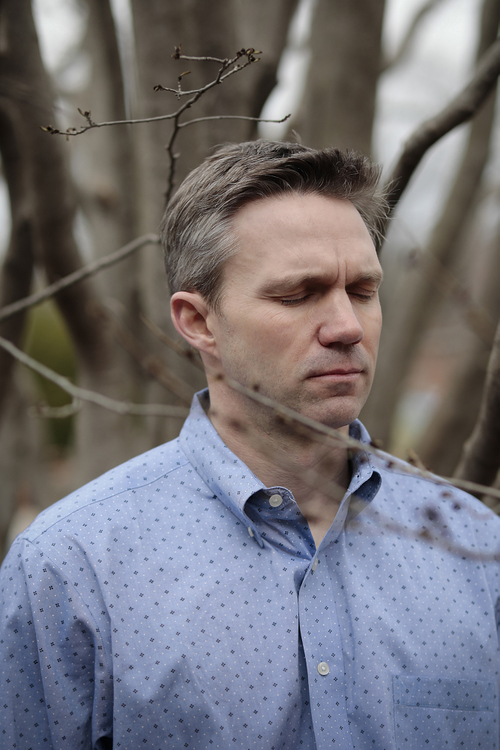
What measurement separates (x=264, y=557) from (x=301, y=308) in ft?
2.23

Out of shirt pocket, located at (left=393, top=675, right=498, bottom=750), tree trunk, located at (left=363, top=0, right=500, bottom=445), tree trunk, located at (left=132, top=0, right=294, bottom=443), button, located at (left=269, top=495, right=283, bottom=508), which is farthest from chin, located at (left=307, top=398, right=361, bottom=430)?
tree trunk, located at (left=363, top=0, right=500, bottom=445)

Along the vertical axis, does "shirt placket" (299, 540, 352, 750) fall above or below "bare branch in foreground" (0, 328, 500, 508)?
below

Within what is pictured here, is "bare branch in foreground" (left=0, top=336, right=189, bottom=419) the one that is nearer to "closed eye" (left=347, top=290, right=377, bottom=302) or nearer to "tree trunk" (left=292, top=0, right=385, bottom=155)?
"closed eye" (left=347, top=290, right=377, bottom=302)

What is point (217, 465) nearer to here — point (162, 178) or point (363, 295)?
point (363, 295)

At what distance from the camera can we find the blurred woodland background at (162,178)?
7.48 feet

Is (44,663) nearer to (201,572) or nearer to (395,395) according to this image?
(201,572)

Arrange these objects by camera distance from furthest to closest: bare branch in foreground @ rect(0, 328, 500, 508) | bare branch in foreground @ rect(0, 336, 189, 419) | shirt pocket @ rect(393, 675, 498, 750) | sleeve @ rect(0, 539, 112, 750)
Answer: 1. bare branch in foreground @ rect(0, 336, 189, 419)
2. shirt pocket @ rect(393, 675, 498, 750)
3. sleeve @ rect(0, 539, 112, 750)
4. bare branch in foreground @ rect(0, 328, 500, 508)

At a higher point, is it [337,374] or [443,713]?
[337,374]

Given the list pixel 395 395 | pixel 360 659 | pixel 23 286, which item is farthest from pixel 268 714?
pixel 395 395

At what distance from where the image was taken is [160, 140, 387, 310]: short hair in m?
1.65

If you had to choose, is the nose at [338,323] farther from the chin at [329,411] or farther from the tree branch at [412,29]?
the tree branch at [412,29]

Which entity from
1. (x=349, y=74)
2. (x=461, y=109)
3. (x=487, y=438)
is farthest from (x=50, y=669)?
(x=349, y=74)

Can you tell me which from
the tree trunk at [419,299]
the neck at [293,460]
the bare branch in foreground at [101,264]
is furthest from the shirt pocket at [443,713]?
the tree trunk at [419,299]

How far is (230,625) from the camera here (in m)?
1.41
